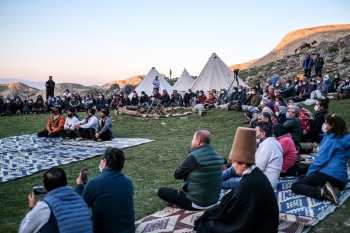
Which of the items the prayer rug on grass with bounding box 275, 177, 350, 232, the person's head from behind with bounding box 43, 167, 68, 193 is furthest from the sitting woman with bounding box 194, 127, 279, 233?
the prayer rug on grass with bounding box 275, 177, 350, 232

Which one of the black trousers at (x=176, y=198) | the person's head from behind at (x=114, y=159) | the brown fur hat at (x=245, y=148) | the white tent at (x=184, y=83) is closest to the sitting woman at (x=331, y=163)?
the black trousers at (x=176, y=198)

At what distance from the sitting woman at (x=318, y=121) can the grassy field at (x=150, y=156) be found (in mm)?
2250

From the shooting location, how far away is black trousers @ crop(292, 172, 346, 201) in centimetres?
555

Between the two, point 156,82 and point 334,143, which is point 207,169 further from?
point 156,82

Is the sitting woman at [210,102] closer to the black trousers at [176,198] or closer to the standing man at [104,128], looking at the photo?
the standing man at [104,128]

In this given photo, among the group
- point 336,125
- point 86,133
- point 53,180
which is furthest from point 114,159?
point 86,133

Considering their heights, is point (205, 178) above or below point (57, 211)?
below

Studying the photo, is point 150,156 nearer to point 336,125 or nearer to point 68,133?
point 68,133

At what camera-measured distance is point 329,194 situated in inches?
211

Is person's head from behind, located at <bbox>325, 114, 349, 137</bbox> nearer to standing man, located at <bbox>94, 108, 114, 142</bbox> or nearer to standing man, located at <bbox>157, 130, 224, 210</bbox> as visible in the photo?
standing man, located at <bbox>157, 130, 224, 210</bbox>

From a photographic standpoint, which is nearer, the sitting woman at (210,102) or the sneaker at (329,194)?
the sneaker at (329,194)

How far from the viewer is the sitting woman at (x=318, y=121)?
30.0 ft

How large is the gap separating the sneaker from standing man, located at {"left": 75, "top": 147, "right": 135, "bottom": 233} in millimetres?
3243

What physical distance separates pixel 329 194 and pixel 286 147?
1392 millimetres
